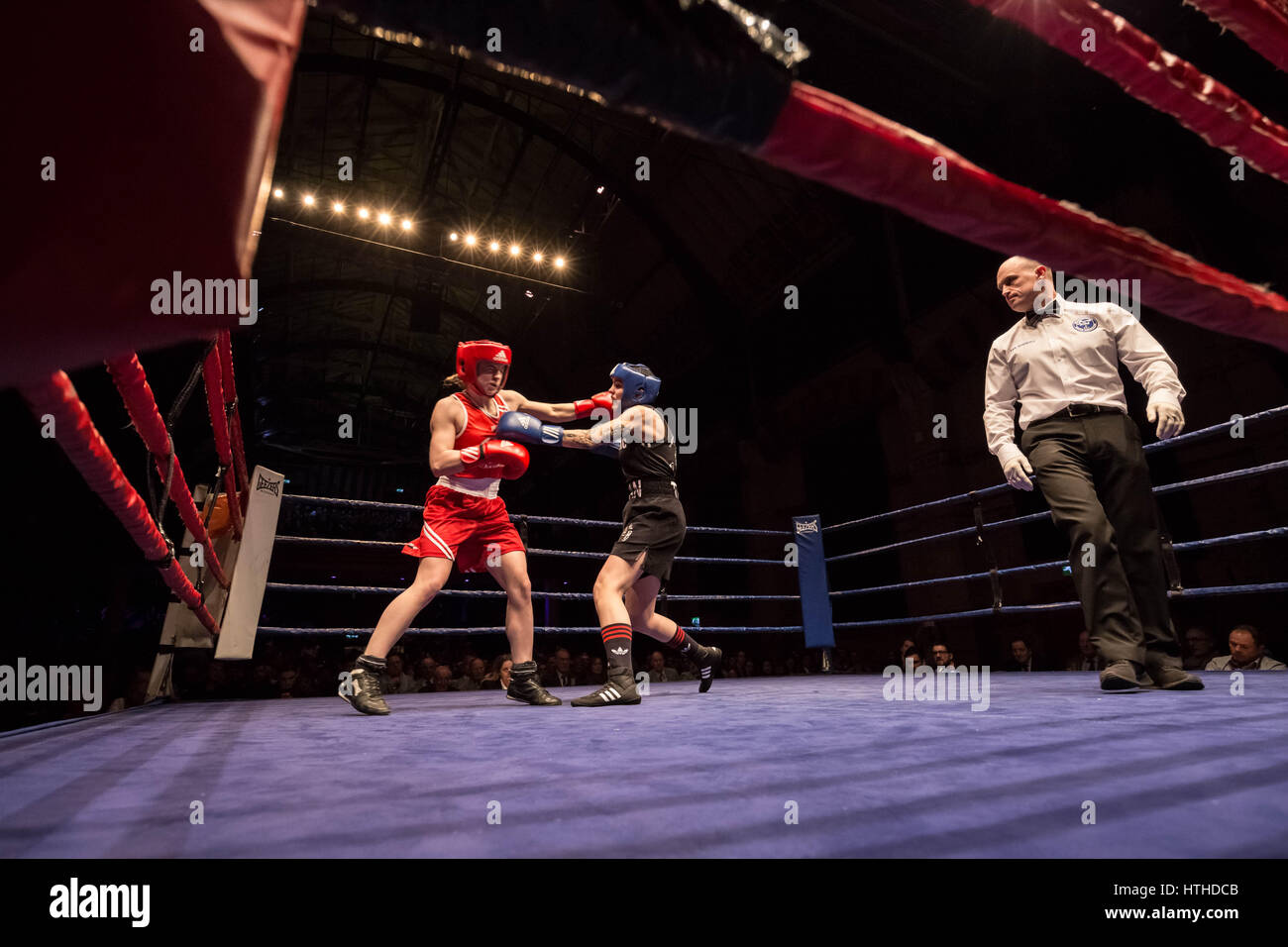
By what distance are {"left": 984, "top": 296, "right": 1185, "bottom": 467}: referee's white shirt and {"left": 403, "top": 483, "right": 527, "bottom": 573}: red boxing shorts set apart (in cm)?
171

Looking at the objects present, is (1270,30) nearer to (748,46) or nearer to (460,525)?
(748,46)

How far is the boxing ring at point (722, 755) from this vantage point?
0.62 metres

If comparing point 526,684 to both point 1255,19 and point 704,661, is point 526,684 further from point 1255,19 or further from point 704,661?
point 1255,19

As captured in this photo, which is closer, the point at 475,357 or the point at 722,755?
the point at 722,755

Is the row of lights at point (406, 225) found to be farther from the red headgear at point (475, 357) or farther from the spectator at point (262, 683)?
the red headgear at point (475, 357)

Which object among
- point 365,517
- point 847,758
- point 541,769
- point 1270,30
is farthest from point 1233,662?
point 365,517

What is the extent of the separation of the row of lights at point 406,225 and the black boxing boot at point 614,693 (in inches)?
304

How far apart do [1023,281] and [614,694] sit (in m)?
1.94

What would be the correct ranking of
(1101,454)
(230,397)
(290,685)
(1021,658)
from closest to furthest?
(1101,454)
(230,397)
(1021,658)
(290,685)

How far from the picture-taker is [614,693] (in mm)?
2391

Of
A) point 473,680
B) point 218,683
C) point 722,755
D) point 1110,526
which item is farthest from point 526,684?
point 218,683

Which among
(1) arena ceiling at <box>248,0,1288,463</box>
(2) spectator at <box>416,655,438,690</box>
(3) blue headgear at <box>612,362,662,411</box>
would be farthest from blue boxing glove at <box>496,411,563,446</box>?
(2) spectator at <box>416,655,438,690</box>
